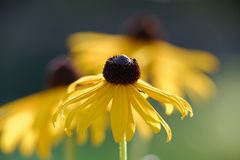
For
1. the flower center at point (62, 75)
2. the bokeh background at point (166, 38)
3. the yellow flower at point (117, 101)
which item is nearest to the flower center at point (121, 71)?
the yellow flower at point (117, 101)

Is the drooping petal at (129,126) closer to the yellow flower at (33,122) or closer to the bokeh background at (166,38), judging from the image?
the yellow flower at (33,122)

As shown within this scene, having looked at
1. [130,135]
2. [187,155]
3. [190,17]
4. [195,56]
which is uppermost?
[130,135]

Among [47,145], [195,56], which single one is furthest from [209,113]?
[47,145]

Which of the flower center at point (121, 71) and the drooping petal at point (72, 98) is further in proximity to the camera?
the flower center at point (121, 71)

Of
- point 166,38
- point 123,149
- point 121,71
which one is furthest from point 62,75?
point 166,38

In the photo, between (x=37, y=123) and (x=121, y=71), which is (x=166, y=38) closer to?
(x=37, y=123)

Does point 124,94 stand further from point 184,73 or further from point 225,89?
point 225,89

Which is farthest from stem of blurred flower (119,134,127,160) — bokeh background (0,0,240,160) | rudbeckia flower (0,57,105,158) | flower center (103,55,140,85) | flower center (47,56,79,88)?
bokeh background (0,0,240,160)
